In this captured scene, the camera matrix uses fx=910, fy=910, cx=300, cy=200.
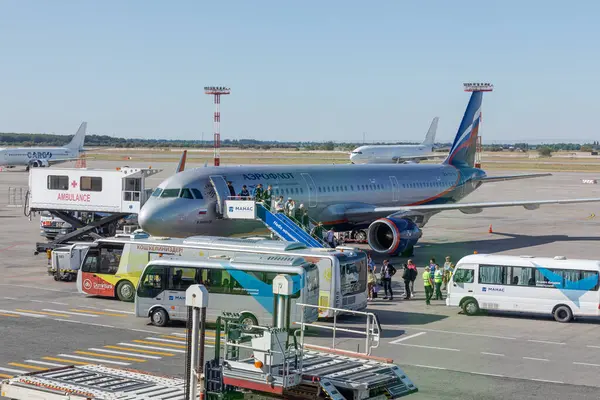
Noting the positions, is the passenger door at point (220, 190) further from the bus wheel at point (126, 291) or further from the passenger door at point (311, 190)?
the bus wheel at point (126, 291)

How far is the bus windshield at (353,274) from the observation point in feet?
104

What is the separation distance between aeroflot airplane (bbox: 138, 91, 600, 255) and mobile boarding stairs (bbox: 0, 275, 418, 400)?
25.3 meters

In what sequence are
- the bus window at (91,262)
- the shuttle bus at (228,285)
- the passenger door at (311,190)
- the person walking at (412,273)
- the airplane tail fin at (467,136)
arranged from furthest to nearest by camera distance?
the airplane tail fin at (467,136) < the passenger door at (311,190) < the person walking at (412,273) < the bus window at (91,262) < the shuttle bus at (228,285)

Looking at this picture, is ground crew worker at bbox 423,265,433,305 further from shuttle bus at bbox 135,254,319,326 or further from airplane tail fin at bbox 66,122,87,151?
airplane tail fin at bbox 66,122,87,151

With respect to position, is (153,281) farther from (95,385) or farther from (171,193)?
(95,385)

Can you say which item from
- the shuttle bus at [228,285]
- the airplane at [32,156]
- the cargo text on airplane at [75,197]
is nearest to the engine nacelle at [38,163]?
the airplane at [32,156]

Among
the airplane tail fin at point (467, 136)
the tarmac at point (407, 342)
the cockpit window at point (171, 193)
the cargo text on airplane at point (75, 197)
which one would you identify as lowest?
the tarmac at point (407, 342)

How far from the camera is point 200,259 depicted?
1220 inches

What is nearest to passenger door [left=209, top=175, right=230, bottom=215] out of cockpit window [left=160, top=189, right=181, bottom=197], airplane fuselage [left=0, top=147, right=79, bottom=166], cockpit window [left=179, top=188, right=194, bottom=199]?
cockpit window [left=179, top=188, right=194, bottom=199]

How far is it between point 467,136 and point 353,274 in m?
33.6

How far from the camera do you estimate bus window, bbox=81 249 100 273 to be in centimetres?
3550

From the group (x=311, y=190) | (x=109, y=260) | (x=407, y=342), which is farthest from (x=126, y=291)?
(x=311, y=190)

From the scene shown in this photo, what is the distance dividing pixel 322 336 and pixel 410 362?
4.61 metres

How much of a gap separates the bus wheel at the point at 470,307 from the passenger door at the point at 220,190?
12.5 m
